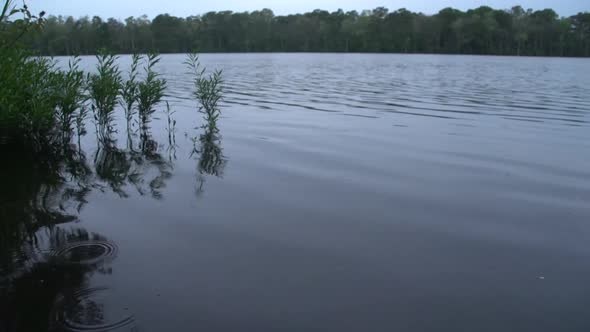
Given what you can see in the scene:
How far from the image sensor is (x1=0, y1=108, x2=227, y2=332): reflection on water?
14.1ft

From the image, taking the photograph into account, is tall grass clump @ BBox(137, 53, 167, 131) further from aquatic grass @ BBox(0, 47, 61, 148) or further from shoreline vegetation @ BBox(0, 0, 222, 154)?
aquatic grass @ BBox(0, 47, 61, 148)

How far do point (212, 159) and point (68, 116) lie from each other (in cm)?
420

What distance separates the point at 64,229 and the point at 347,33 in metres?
130

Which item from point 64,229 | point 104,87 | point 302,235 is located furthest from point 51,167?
point 302,235

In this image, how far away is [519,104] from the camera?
20.7 m

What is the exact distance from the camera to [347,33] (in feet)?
424

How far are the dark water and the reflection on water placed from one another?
27 mm

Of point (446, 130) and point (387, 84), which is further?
point (387, 84)

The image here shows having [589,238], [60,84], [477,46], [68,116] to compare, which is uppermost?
[477,46]

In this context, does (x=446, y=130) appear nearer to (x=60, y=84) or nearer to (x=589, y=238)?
(x=589, y=238)

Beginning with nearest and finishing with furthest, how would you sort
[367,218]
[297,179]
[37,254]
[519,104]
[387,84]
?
[37,254] < [367,218] < [297,179] < [519,104] < [387,84]

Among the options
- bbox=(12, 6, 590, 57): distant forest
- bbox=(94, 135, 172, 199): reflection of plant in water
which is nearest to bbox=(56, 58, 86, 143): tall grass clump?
bbox=(94, 135, 172, 199): reflection of plant in water

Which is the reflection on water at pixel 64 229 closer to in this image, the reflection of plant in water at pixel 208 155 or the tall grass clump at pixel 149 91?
the reflection of plant in water at pixel 208 155

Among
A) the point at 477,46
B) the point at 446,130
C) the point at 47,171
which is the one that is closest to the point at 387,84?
the point at 446,130
